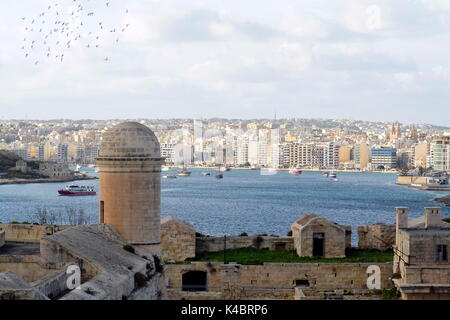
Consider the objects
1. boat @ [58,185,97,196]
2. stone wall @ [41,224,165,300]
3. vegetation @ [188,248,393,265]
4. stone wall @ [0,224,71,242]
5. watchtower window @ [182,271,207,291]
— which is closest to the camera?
stone wall @ [41,224,165,300]

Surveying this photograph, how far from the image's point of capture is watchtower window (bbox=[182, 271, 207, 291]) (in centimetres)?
1741

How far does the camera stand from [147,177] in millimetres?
12125

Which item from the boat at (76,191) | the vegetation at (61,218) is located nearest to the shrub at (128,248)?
the vegetation at (61,218)

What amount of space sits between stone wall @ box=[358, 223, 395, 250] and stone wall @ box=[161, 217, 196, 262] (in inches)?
170

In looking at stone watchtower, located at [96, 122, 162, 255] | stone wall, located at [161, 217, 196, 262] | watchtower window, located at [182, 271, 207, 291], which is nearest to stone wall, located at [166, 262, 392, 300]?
watchtower window, located at [182, 271, 207, 291]

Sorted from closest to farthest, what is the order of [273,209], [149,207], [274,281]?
[149,207] < [274,281] < [273,209]

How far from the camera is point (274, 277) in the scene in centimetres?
1744

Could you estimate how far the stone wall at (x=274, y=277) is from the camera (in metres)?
17.2

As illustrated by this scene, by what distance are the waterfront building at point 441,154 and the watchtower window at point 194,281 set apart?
167 metres

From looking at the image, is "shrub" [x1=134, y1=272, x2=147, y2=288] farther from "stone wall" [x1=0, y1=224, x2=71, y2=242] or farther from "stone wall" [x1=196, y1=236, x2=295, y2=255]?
"stone wall" [x1=196, y1=236, x2=295, y2=255]
